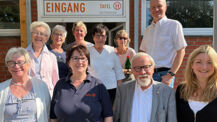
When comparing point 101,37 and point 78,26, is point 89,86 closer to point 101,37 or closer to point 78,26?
point 101,37

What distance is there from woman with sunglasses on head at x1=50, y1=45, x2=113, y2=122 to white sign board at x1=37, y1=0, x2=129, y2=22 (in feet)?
9.19

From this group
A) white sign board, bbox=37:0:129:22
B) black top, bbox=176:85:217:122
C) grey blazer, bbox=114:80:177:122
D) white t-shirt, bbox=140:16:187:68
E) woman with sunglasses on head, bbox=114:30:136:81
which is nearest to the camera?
black top, bbox=176:85:217:122

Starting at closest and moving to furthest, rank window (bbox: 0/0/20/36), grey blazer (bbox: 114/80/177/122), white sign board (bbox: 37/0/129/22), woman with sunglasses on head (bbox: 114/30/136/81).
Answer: grey blazer (bbox: 114/80/177/122) < woman with sunglasses on head (bbox: 114/30/136/81) < white sign board (bbox: 37/0/129/22) < window (bbox: 0/0/20/36)

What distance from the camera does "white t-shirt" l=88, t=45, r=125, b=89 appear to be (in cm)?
327

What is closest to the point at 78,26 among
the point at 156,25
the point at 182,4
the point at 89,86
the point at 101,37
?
the point at 101,37

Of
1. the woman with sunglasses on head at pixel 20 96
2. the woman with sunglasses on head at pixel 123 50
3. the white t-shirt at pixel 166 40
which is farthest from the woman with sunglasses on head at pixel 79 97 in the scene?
the woman with sunglasses on head at pixel 123 50

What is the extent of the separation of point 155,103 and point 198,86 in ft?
1.64

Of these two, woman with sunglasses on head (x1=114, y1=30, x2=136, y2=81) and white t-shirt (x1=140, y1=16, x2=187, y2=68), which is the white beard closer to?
white t-shirt (x1=140, y1=16, x2=187, y2=68)

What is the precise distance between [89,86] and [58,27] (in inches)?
63.6

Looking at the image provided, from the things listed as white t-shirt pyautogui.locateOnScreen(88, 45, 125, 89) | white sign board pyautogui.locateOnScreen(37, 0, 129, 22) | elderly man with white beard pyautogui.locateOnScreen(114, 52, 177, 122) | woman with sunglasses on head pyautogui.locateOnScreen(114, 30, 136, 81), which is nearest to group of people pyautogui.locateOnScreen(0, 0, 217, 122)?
elderly man with white beard pyautogui.locateOnScreen(114, 52, 177, 122)

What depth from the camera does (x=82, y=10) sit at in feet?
16.4

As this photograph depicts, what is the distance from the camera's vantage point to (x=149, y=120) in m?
2.33

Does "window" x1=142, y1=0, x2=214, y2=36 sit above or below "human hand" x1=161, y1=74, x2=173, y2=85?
above

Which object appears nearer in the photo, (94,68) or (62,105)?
(62,105)
